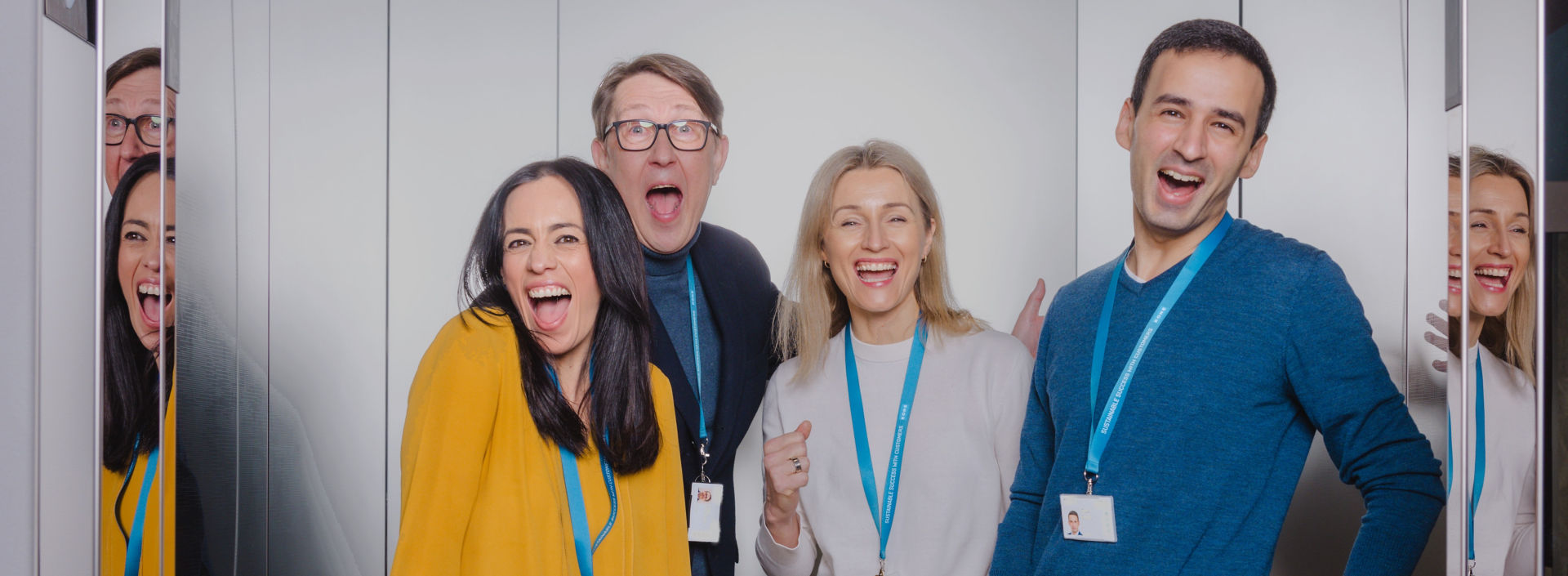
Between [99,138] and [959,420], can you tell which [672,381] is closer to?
[959,420]

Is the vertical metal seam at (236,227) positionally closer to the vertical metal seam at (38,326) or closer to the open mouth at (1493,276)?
the vertical metal seam at (38,326)

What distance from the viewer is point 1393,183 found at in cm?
250

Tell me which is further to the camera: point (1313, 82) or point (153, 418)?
point (153, 418)

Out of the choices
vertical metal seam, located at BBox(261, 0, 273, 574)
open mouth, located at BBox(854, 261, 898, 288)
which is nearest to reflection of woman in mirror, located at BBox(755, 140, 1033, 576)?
open mouth, located at BBox(854, 261, 898, 288)

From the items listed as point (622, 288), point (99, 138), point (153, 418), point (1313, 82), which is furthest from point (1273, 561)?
point (99, 138)

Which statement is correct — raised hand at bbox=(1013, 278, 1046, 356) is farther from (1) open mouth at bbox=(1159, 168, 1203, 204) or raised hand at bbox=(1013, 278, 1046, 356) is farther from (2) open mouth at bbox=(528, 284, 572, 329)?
(2) open mouth at bbox=(528, 284, 572, 329)

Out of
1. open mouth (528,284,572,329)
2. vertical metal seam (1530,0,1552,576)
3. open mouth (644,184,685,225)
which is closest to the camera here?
vertical metal seam (1530,0,1552,576)

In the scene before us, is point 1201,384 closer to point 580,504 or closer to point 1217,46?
point 1217,46

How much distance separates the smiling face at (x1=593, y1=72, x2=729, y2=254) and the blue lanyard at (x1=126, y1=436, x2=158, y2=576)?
1504 millimetres

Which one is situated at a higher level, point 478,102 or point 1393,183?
point 478,102

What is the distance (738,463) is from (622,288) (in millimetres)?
581

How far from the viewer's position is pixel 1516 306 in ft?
7.58

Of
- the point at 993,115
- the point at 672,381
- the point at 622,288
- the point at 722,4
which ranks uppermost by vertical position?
the point at 722,4

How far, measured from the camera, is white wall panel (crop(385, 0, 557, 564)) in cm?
265
